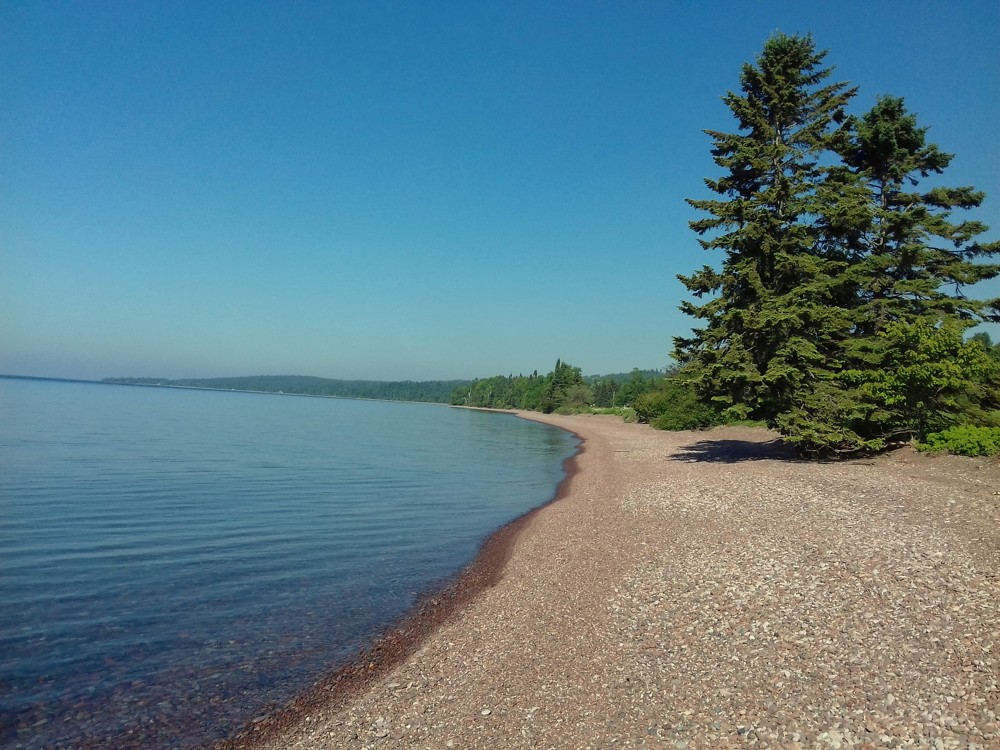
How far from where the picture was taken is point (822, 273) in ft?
70.3

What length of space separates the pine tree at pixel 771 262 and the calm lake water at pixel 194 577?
9.85m

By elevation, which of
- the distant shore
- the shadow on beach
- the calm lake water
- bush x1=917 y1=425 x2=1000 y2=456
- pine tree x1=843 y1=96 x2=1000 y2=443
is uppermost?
pine tree x1=843 y1=96 x2=1000 y2=443

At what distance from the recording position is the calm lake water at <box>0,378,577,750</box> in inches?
288

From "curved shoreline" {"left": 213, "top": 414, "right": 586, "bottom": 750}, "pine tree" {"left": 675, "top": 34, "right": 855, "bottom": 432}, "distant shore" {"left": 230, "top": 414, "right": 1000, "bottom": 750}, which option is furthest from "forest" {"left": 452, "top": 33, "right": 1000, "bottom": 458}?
"curved shoreline" {"left": 213, "top": 414, "right": 586, "bottom": 750}

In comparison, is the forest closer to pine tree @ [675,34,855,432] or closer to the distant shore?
pine tree @ [675,34,855,432]

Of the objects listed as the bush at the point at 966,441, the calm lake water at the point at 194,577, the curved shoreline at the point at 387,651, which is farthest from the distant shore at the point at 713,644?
the bush at the point at 966,441

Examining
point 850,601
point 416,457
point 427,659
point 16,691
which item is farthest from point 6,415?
point 850,601

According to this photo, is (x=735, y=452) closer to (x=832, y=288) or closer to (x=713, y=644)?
(x=832, y=288)

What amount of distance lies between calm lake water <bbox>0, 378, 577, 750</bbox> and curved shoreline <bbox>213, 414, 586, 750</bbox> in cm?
28

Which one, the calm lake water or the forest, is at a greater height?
the forest

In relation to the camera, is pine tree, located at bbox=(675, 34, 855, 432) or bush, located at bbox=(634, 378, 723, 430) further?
bush, located at bbox=(634, 378, 723, 430)

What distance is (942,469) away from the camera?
16.3m

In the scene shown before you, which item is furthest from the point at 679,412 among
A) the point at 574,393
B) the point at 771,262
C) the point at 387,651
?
the point at 574,393

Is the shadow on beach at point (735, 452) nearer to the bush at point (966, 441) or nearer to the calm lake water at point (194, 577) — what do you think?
the bush at point (966, 441)
